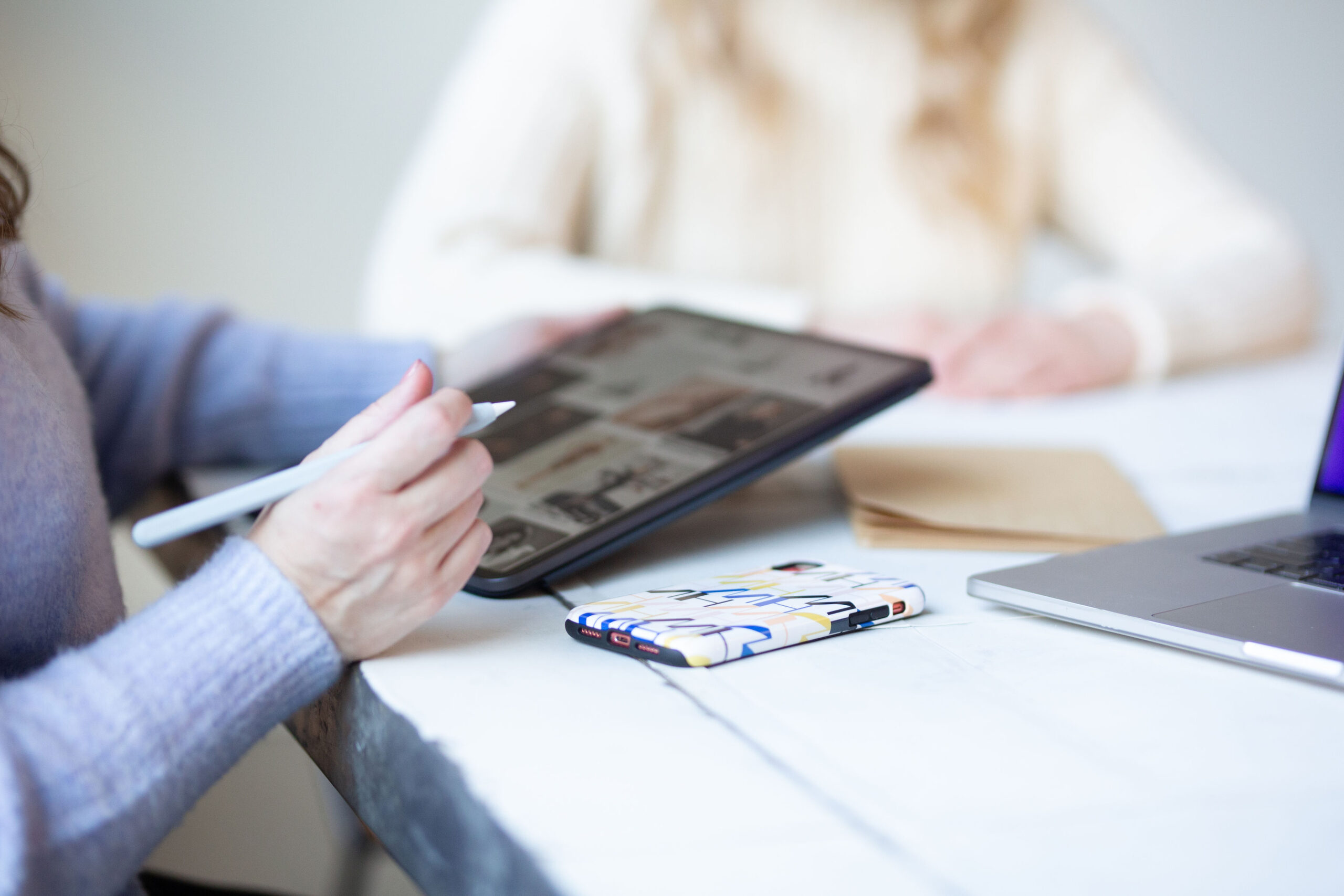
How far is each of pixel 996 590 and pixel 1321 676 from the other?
0.12m

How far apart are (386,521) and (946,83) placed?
1.14m

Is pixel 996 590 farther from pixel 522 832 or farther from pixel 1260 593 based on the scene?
pixel 522 832

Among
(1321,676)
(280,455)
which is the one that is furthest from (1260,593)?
(280,455)

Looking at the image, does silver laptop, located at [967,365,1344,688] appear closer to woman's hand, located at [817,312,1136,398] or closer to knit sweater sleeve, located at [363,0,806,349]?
woman's hand, located at [817,312,1136,398]

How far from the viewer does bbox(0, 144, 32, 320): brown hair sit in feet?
1.40

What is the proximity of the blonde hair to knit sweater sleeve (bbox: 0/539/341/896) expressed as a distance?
979 millimetres

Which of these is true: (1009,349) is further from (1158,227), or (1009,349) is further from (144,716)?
(144,716)

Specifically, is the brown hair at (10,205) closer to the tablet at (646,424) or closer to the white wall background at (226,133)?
the tablet at (646,424)

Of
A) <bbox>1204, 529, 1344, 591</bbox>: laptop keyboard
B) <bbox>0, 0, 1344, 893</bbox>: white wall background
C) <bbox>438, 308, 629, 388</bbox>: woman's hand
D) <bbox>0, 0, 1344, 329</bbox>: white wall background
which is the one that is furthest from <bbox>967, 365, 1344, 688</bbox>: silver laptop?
<bbox>0, 0, 1344, 329</bbox>: white wall background

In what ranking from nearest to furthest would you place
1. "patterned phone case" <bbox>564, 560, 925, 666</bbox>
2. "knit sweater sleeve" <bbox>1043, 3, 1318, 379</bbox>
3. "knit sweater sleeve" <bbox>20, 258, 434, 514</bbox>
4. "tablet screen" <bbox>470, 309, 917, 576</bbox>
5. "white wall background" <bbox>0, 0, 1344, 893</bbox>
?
"patterned phone case" <bbox>564, 560, 925, 666</bbox>
"tablet screen" <bbox>470, 309, 917, 576</bbox>
"knit sweater sleeve" <bbox>20, 258, 434, 514</bbox>
"knit sweater sleeve" <bbox>1043, 3, 1318, 379</bbox>
"white wall background" <bbox>0, 0, 1344, 893</bbox>

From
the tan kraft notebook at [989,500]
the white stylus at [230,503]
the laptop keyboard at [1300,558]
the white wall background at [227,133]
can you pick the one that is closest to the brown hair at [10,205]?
the white stylus at [230,503]

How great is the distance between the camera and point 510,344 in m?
0.74

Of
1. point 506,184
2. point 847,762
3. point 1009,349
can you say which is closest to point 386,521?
point 847,762

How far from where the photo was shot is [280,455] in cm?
69
